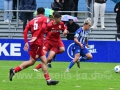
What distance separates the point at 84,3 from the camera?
93.2ft

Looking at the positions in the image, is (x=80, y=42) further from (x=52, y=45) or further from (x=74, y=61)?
(x=52, y=45)

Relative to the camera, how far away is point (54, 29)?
19.1m

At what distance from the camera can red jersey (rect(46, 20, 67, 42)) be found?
18953 millimetres

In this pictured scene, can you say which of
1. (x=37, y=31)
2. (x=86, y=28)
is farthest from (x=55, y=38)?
(x=37, y=31)

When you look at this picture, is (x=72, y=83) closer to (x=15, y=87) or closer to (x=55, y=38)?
(x=15, y=87)

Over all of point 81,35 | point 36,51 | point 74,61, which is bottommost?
point 74,61

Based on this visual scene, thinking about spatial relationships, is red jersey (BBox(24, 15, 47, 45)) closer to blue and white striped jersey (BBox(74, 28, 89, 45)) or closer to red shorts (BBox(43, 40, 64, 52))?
red shorts (BBox(43, 40, 64, 52))

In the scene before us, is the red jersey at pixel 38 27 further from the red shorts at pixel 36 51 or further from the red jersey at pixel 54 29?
the red jersey at pixel 54 29

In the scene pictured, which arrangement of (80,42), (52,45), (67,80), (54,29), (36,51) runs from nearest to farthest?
(36,51), (67,80), (54,29), (52,45), (80,42)

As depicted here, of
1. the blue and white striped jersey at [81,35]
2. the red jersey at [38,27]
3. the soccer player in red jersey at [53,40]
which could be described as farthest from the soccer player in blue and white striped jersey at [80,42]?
the red jersey at [38,27]

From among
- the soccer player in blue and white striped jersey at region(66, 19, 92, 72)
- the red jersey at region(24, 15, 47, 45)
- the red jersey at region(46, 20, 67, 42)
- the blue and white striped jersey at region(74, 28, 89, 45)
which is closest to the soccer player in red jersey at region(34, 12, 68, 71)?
the red jersey at region(46, 20, 67, 42)

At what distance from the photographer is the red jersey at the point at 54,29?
18953mm

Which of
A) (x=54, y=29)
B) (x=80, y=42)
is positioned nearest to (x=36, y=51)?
(x=54, y=29)

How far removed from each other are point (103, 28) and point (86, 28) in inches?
291
